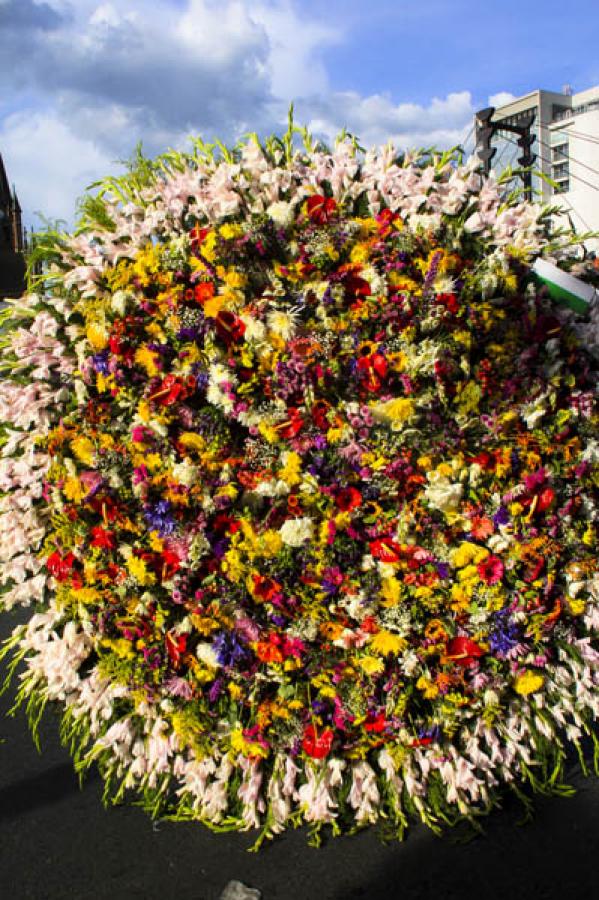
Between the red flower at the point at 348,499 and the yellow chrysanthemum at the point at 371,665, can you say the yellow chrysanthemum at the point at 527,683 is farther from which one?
the red flower at the point at 348,499

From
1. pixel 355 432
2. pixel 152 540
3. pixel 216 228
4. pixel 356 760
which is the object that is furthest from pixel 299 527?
pixel 216 228

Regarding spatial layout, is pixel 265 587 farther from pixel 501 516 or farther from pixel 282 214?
pixel 282 214

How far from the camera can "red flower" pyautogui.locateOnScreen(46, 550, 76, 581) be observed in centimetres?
269

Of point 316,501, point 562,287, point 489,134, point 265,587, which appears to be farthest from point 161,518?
point 489,134

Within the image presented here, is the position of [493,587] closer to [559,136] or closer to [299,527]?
[299,527]

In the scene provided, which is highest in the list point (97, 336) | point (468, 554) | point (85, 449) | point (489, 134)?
point (489, 134)

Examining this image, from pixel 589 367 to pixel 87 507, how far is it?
6.28ft

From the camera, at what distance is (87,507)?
2.64 meters

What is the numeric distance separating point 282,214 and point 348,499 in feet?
3.43

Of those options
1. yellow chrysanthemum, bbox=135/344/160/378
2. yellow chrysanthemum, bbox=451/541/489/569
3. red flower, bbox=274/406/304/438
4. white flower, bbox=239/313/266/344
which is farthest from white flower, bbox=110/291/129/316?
yellow chrysanthemum, bbox=451/541/489/569

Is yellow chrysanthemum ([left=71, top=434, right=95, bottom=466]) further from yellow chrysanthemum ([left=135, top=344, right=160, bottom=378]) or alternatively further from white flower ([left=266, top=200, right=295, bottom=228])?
white flower ([left=266, top=200, right=295, bottom=228])

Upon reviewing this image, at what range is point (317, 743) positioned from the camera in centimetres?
255

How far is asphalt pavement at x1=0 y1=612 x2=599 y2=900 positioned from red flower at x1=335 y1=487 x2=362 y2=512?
1.23 metres

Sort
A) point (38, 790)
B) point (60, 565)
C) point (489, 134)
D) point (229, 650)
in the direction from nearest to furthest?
point (229, 650)
point (60, 565)
point (38, 790)
point (489, 134)
